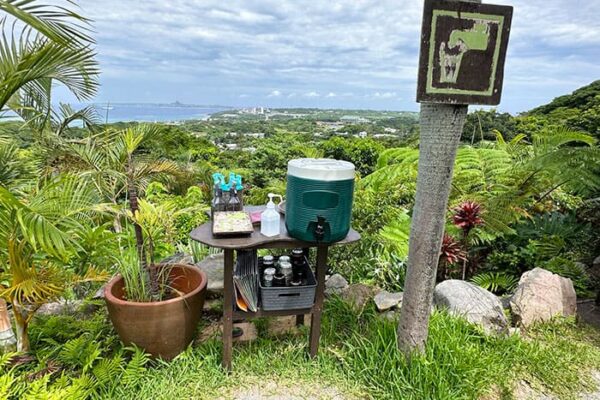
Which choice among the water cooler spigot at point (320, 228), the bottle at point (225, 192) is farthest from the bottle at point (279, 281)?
the bottle at point (225, 192)

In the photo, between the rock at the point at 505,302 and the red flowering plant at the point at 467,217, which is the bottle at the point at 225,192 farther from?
the rock at the point at 505,302

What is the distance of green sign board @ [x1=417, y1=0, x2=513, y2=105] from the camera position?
1596 millimetres

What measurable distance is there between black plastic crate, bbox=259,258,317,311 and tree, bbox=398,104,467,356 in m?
0.55

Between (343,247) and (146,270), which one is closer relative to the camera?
(146,270)

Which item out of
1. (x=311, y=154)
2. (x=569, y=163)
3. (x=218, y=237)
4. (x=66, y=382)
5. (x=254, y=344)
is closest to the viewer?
(x=66, y=382)

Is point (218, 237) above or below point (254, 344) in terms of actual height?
above

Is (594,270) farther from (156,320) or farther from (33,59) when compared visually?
(33,59)

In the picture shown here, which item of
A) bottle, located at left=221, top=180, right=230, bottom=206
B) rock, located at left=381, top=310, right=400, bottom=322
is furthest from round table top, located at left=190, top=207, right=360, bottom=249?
rock, located at left=381, top=310, right=400, bottom=322

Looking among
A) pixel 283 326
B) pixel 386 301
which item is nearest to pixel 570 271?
pixel 386 301

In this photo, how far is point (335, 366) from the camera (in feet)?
7.31

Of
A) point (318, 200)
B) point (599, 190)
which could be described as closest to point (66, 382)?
point (318, 200)

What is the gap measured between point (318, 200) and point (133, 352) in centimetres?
143

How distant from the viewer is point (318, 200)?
1.90 metres

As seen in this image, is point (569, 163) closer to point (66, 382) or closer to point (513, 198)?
point (513, 198)
